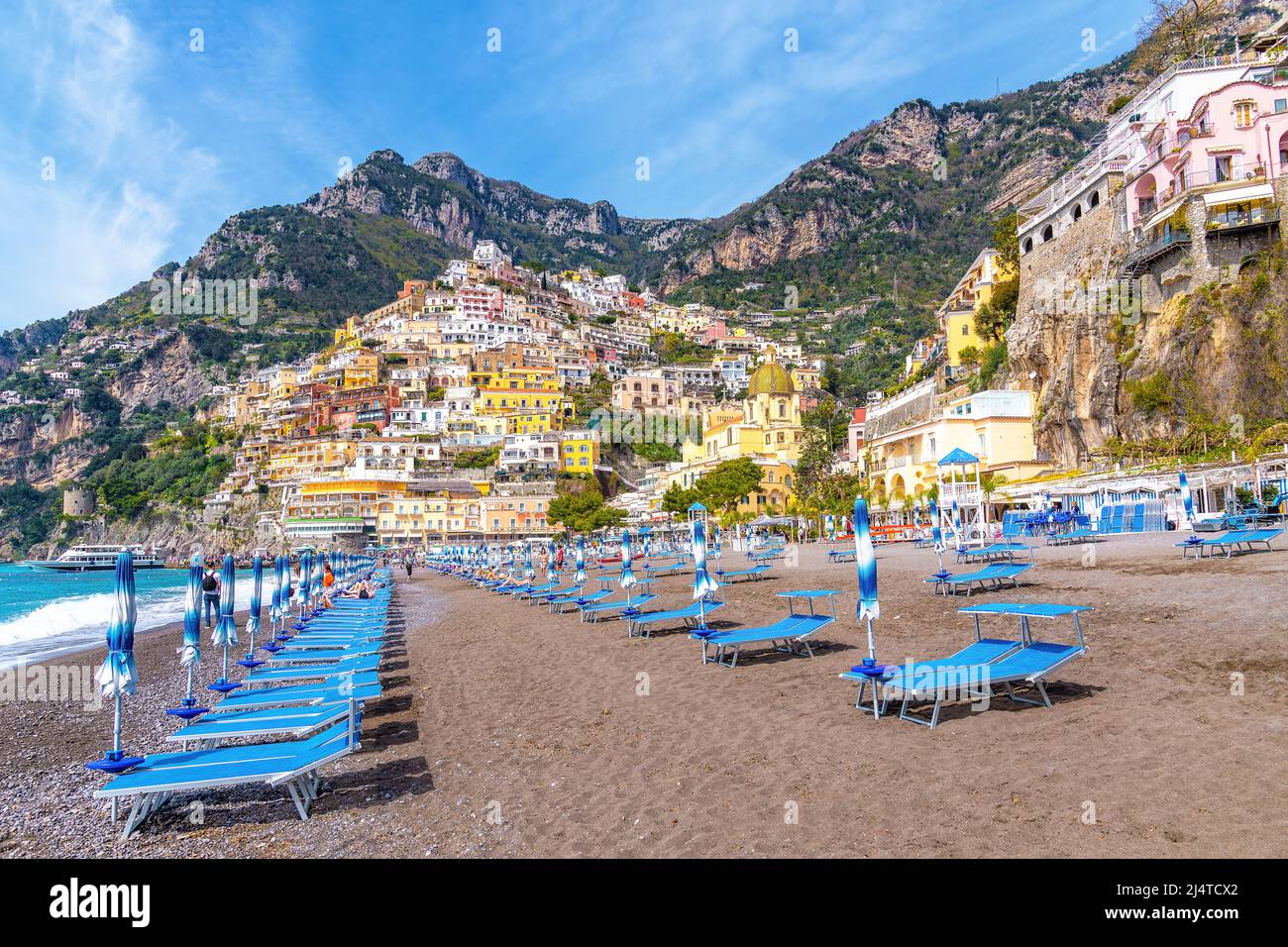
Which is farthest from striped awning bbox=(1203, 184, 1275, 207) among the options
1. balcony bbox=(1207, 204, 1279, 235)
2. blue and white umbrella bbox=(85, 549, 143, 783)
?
blue and white umbrella bbox=(85, 549, 143, 783)

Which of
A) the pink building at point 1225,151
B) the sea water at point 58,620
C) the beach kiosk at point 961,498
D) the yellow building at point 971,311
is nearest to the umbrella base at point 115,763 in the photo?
the sea water at point 58,620

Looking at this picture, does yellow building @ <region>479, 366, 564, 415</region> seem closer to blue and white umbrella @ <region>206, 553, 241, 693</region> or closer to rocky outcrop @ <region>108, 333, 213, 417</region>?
rocky outcrop @ <region>108, 333, 213, 417</region>

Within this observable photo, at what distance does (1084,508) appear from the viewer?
1022 inches

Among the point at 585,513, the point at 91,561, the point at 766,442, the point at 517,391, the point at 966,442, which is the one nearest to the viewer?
the point at 966,442

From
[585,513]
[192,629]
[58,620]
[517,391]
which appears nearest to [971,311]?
[585,513]

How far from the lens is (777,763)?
223 inches

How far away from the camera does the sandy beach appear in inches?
165

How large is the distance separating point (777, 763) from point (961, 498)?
30439 millimetres

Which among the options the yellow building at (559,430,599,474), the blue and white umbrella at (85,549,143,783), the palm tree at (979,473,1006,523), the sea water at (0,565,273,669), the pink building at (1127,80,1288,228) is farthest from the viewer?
the yellow building at (559,430,599,474)

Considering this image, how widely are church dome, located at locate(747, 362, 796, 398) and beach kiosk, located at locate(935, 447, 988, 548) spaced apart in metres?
26.6

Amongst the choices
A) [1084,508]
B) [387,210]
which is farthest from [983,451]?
[387,210]

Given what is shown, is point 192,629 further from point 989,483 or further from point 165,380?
point 165,380
